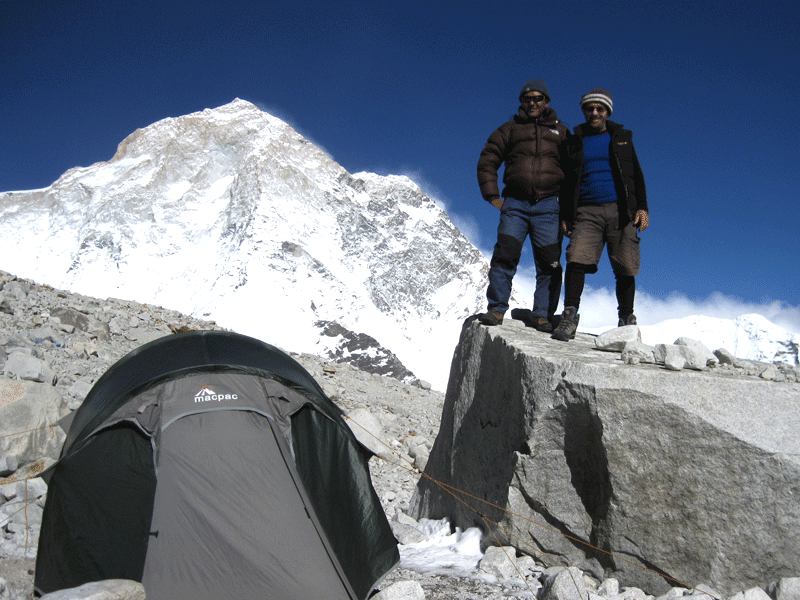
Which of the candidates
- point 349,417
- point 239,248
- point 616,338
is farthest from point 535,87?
point 239,248

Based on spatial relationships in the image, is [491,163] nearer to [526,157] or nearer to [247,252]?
[526,157]

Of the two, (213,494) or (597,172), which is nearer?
(213,494)

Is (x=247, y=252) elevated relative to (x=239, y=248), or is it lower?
lower

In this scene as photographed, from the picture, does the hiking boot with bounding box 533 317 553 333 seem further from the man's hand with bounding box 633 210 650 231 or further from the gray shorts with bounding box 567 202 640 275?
the man's hand with bounding box 633 210 650 231

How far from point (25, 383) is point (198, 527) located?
3.82 m

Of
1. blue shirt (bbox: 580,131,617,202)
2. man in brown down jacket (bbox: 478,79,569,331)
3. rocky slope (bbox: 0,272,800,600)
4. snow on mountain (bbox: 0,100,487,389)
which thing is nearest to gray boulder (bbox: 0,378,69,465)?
rocky slope (bbox: 0,272,800,600)

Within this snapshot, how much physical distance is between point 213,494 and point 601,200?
161 inches

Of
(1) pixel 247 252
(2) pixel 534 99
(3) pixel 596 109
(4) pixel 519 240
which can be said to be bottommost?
(4) pixel 519 240

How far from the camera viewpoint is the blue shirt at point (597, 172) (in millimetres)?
5207

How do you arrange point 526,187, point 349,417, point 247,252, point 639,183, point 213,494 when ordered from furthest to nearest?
1. point 247,252
2. point 349,417
3. point 526,187
4. point 639,183
5. point 213,494

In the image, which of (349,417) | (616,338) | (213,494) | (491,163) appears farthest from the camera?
(349,417)

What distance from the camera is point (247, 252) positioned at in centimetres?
16412

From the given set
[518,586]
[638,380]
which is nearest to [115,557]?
[518,586]

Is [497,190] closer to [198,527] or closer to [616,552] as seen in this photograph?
[616,552]
